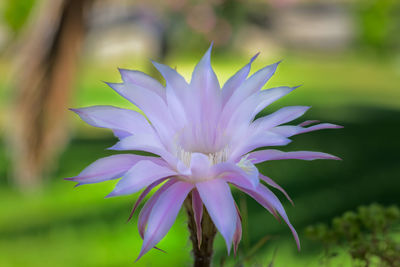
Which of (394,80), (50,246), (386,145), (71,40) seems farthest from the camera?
(394,80)

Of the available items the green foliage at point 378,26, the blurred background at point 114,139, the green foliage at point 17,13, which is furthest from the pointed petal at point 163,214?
the green foliage at point 378,26

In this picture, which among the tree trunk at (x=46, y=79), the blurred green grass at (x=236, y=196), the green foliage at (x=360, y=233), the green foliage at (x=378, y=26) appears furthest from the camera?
the green foliage at (x=378, y=26)

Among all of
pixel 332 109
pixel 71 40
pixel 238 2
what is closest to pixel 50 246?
pixel 71 40

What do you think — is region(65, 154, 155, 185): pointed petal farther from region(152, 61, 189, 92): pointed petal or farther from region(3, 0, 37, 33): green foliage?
region(3, 0, 37, 33): green foliage

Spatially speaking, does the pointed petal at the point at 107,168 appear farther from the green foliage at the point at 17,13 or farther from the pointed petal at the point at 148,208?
the green foliage at the point at 17,13

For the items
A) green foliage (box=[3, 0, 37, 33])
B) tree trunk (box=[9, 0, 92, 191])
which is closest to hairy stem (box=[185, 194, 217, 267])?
tree trunk (box=[9, 0, 92, 191])

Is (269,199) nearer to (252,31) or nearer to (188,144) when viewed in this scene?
(188,144)

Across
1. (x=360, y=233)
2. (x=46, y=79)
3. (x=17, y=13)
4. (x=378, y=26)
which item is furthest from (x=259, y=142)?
(x=378, y=26)
